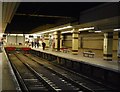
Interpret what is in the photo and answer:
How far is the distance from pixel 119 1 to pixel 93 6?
11.9ft

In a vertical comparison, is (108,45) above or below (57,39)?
below

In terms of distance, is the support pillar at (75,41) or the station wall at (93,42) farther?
the support pillar at (75,41)

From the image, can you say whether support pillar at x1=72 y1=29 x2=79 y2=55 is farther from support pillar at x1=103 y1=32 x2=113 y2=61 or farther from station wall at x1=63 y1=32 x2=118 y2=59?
support pillar at x1=103 y1=32 x2=113 y2=61

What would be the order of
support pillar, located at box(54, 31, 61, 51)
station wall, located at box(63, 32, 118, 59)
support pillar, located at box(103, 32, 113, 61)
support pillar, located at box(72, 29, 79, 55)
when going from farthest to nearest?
1. support pillar, located at box(54, 31, 61, 51)
2. support pillar, located at box(72, 29, 79, 55)
3. station wall, located at box(63, 32, 118, 59)
4. support pillar, located at box(103, 32, 113, 61)

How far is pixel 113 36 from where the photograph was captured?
68.4ft

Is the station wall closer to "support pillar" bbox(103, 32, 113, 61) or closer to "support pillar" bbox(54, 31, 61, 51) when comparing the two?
"support pillar" bbox(103, 32, 113, 61)

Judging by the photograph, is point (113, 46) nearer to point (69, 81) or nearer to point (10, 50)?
point (69, 81)

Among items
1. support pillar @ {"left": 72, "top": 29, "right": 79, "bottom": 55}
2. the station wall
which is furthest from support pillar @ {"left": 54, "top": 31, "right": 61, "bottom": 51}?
support pillar @ {"left": 72, "top": 29, "right": 79, "bottom": 55}

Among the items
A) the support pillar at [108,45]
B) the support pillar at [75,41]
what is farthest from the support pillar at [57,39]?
the support pillar at [108,45]

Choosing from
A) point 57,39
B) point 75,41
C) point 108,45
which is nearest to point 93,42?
point 75,41

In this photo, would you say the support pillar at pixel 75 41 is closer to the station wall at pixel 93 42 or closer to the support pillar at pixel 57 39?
the station wall at pixel 93 42

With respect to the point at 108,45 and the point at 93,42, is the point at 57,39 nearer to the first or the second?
the point at 93,42

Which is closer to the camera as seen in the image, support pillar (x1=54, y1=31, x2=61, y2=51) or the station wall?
the station wall

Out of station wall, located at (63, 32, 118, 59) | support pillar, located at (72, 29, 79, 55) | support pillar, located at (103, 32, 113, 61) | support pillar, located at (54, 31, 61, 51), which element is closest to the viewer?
support pillar, located at (103, 32, 113, 61)
